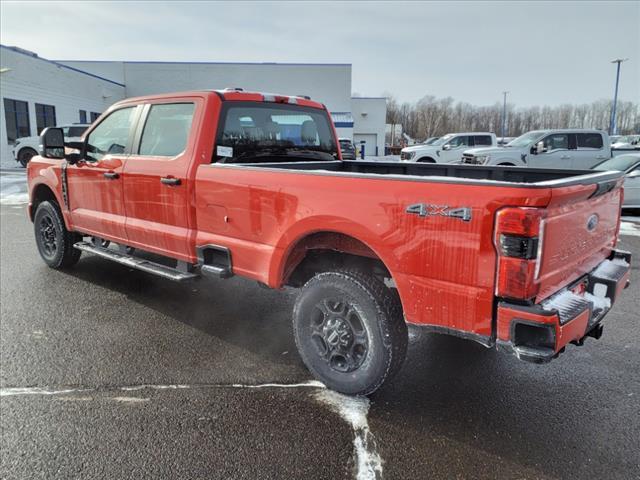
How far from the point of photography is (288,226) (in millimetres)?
3367

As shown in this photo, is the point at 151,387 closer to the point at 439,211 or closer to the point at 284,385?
the point at 284,385

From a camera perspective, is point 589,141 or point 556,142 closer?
point 589,141

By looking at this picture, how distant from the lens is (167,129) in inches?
177

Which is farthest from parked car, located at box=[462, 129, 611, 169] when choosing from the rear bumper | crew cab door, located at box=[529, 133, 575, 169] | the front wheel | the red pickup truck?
the rear bumper

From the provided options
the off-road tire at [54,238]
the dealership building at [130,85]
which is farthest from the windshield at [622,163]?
the dealership building at [130,85]

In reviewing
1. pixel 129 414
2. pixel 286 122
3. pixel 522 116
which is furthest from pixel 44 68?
pixel 522 116

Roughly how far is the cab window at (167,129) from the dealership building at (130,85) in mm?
22799

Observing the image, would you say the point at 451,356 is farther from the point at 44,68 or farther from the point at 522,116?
the point at 522,116

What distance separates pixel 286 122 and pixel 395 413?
9.57 feet

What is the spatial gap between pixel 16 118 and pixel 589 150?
2517 centimetres

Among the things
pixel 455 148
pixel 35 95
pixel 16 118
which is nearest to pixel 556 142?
pixel 455 148

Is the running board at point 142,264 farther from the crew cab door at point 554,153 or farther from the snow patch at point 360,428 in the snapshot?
the crew cab door at point 554,153

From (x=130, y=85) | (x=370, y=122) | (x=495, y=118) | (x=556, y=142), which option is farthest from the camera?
(x=495, y=118)

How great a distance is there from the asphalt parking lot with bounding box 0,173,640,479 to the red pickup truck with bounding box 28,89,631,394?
0.43 metres
